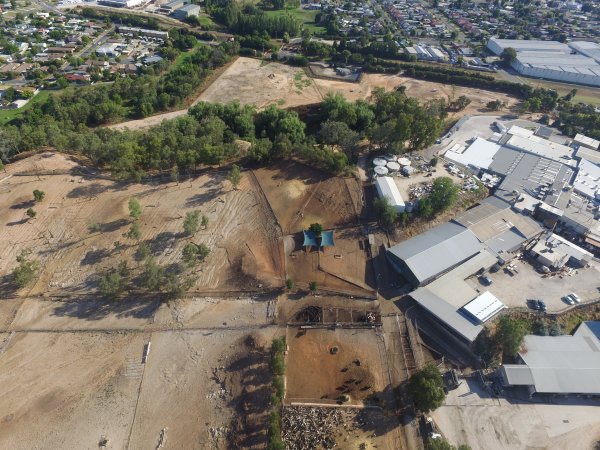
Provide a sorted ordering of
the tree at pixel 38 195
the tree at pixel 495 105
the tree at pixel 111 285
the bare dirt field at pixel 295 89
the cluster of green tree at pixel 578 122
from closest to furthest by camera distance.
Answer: the tree at pixel 111 285
the tree at pixel 38 195
the cluster of green tree at pixel 578 122
the tree at pixel 495 105
the bare dirt field at pixel 295 89

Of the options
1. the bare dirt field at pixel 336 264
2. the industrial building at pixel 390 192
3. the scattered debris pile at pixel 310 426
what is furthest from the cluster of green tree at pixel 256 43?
the scattered debris pile at pixel 310 426

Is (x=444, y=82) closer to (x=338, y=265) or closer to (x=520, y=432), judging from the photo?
(x=338, y=265)

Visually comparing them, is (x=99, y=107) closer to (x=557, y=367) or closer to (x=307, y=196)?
A: (x=307, y=196)

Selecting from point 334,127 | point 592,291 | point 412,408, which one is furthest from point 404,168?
point 412,408

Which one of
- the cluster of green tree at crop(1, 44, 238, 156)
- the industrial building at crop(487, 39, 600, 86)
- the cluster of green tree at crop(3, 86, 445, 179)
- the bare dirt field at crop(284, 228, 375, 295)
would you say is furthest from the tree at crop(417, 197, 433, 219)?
the industrial building at crop(487, 39, 600, 86)

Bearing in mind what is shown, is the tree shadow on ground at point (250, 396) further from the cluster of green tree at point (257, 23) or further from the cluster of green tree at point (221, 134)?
the cluster of green tree at point (257, 23)

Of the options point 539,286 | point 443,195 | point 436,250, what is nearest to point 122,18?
point 443,195
